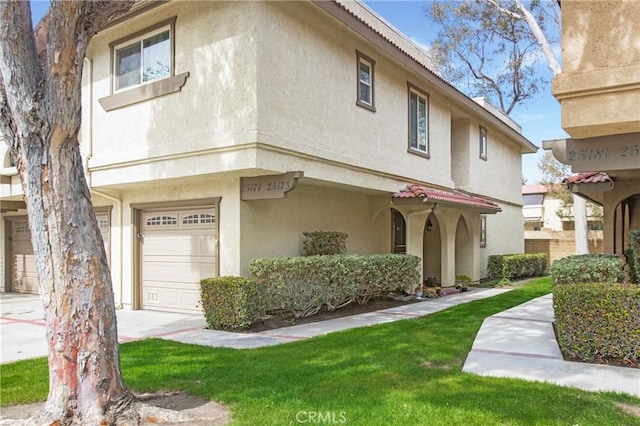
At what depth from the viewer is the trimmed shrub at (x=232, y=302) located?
32.0 feet

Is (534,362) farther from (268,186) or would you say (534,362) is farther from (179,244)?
(179,244)

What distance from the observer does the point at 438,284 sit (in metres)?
17.5

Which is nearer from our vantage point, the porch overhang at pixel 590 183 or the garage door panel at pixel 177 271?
the porch overhang at pixel 590 183

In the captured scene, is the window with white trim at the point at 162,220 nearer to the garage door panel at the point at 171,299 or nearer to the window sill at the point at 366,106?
the garage door panel at the point at 171,299

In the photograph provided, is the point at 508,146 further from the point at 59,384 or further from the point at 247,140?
the point at 59,384

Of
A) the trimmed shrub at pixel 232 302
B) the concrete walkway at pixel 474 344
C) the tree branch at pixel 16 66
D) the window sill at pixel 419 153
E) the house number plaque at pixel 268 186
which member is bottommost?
the concrete walkway at pixel 474 344

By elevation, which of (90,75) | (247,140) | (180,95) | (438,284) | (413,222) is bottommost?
(438,284)

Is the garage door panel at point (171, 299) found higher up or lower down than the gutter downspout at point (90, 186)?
lower down

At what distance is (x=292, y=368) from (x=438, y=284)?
1165cm

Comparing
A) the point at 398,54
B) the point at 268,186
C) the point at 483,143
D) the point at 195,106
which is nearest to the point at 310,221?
the point at 268,186

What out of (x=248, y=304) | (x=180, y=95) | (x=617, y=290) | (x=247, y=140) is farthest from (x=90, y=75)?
(x=617, y=290)

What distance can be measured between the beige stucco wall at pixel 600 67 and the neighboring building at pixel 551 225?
21756 mm

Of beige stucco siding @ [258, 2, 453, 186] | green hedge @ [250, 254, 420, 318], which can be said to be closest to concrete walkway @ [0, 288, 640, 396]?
green hedge @ [250, 254, 420, 318]

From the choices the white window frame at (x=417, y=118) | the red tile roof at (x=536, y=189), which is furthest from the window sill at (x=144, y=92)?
the red tile roof at (x=536, y=189)
